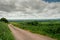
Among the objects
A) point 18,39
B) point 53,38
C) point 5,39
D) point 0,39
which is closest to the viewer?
point 0,39

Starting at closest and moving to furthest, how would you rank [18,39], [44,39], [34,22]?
1. [18,39]
2. [44,39]
3. [34,22]

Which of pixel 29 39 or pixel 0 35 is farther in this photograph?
pixel 29 39

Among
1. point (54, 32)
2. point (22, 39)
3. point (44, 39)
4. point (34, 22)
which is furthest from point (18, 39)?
point (34, 22)

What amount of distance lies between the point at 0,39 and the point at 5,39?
979 mm

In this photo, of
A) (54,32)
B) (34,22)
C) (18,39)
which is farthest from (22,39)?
(34,22)

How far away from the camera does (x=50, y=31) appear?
18359 mm

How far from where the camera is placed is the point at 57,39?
47.6ft

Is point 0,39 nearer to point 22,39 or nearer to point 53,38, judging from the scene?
point 22,39

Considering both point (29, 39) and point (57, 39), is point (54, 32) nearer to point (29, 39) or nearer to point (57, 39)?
point (57, 39)

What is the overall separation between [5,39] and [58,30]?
8.77 meters

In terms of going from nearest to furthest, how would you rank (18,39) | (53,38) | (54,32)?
(18,39) < (53,38) < (54,32)

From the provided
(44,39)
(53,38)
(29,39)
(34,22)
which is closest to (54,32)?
(53,38)

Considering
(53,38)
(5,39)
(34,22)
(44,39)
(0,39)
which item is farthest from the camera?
(34,22)

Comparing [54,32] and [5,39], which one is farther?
[54,32]
